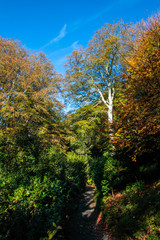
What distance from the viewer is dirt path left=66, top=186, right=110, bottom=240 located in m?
5.64

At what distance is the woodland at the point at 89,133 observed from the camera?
347 centimetres

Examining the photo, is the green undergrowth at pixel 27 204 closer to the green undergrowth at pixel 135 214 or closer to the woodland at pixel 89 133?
the woodland at pixel 89 133

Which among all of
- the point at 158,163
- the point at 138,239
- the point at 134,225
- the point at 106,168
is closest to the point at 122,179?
the point at 106,168

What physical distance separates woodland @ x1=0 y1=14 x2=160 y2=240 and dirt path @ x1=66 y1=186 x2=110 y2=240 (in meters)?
0.60

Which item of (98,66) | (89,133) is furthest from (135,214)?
(98,66)

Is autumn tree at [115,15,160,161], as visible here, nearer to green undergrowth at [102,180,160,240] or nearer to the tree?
green undergrowth at [102,180,160,240]

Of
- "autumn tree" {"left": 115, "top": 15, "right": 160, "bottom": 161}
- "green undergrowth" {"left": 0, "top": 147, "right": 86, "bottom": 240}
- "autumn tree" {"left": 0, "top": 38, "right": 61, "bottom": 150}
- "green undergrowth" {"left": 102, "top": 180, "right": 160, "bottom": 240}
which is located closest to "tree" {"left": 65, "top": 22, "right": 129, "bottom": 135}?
"autumn tree" {"left": 0, "top": 38, "right": 61, "bottom": 150}

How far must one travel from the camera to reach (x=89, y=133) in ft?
47.0

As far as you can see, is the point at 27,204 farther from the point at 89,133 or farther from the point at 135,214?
the point at 89,133

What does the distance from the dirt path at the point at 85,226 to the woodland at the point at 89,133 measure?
0.60 metres

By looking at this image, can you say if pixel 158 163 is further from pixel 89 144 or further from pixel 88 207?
pixel 89 144

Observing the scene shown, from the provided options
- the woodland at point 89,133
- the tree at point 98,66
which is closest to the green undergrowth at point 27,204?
the woodland at point 89,133

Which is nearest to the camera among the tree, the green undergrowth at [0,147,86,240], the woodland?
the green undergrowth at [0,147,86,240]

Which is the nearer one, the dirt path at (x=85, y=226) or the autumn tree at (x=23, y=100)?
the dirt path at (x=85, y=226)
